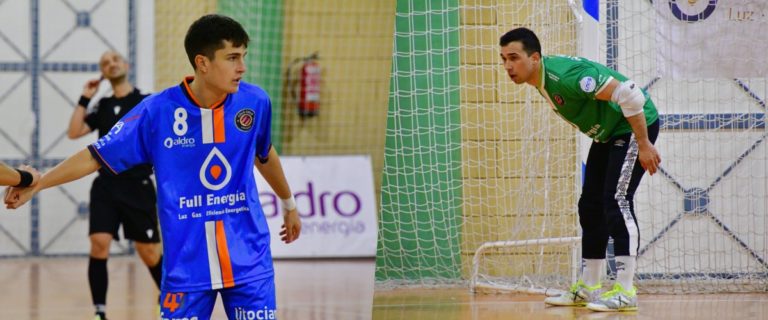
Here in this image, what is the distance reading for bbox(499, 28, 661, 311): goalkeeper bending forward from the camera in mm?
5621

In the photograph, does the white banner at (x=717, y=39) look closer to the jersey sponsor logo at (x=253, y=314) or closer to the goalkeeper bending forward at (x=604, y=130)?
the goalkeeper bending forward at (x=604, y=130)

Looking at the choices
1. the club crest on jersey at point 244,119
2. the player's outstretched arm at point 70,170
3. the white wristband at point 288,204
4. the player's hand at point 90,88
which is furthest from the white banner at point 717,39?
the player's outstretched arm at point 70,170

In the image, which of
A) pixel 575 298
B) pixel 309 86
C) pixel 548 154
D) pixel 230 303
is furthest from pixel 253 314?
pixel 309 86

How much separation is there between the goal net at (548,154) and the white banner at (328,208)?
2.60 metres

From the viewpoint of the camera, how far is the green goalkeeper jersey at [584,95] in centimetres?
564

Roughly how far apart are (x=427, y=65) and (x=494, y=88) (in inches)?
22.3

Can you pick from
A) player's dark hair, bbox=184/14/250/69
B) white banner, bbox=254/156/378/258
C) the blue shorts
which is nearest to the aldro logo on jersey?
player's dark hair, bbox=184/14/250/69

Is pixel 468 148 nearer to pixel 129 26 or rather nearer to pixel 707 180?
pixel 707 180

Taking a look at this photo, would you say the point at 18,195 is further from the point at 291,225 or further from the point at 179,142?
the point at 291,225

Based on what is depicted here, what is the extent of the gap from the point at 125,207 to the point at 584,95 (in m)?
2.79

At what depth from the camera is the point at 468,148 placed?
27.5 feet

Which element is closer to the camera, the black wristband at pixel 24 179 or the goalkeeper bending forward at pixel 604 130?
the black wristband at pixel 24 179

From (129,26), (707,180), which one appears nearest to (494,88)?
(707,180)

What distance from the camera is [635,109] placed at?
18.3ft
